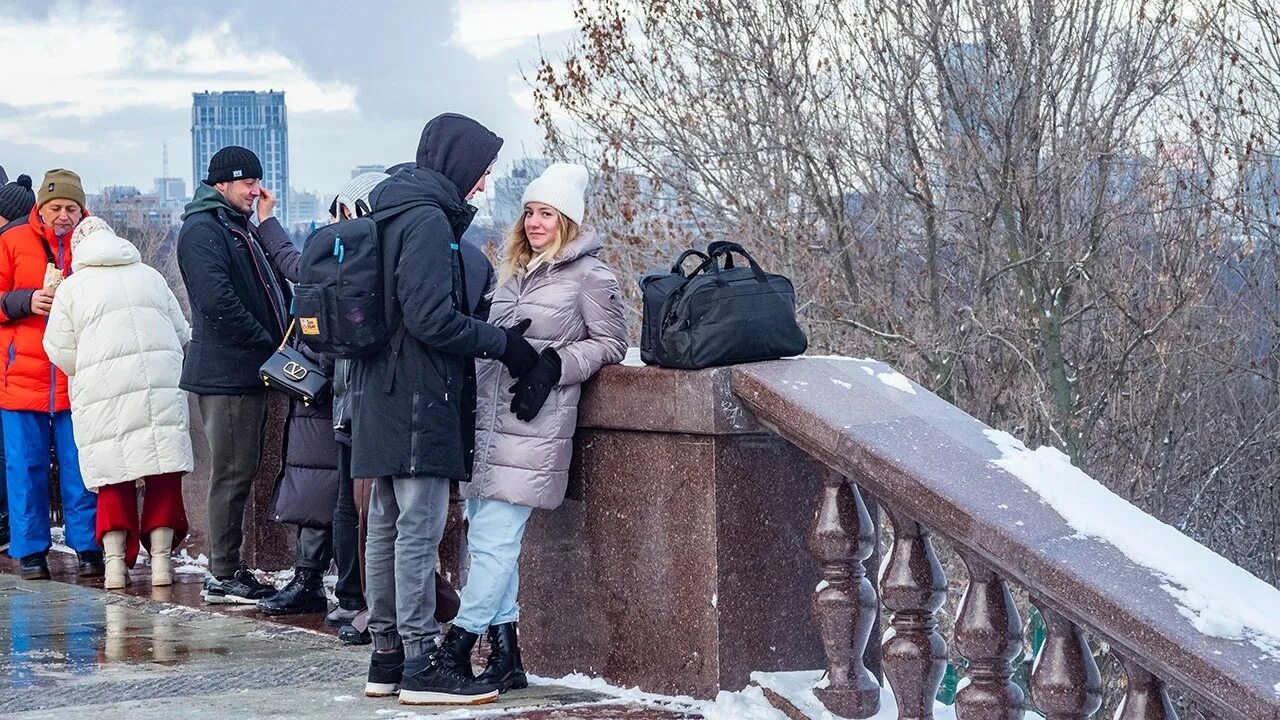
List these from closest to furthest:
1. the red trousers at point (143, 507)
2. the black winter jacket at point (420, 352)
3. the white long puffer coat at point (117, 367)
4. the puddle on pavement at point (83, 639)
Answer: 1. the black winter jacket at point (420, 352)
2. the puddle on pavement at point (83, 639)
3. the white long puffer coat at point (117, 367)
4. the red trousers at point (143, 507)

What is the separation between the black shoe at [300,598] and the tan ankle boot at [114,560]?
2.98 feet

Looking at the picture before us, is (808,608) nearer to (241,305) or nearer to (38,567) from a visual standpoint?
(241,305)

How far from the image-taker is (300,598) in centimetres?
630

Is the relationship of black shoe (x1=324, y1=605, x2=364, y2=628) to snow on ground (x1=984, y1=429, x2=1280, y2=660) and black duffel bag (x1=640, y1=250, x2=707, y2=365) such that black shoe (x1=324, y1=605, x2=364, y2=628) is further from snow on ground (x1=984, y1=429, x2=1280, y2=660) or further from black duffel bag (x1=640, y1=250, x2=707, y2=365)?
snow on ground (x1=984, y1=429, x2=1280, y2=660)

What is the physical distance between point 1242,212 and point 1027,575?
18465 millimetres

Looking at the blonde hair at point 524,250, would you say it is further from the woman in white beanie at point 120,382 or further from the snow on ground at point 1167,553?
the woman in white beanie at point 120,382

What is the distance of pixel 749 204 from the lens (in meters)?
20.6

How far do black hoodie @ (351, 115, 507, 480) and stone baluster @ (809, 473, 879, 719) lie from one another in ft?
3.39

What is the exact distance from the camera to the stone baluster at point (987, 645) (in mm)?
3469

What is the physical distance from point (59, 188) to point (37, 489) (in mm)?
1348

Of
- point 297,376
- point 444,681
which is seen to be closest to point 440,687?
point 444,681

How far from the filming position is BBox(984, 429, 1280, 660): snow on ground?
3010 mm

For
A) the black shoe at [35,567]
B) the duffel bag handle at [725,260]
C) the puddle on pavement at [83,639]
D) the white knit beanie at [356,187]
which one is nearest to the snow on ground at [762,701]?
the duffel bag handle at [725,260]

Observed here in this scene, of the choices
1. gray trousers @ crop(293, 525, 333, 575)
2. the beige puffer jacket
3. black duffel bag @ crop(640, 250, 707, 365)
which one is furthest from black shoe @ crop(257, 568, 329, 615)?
black duffel bag @ crop(640, 250, 707, 365)
